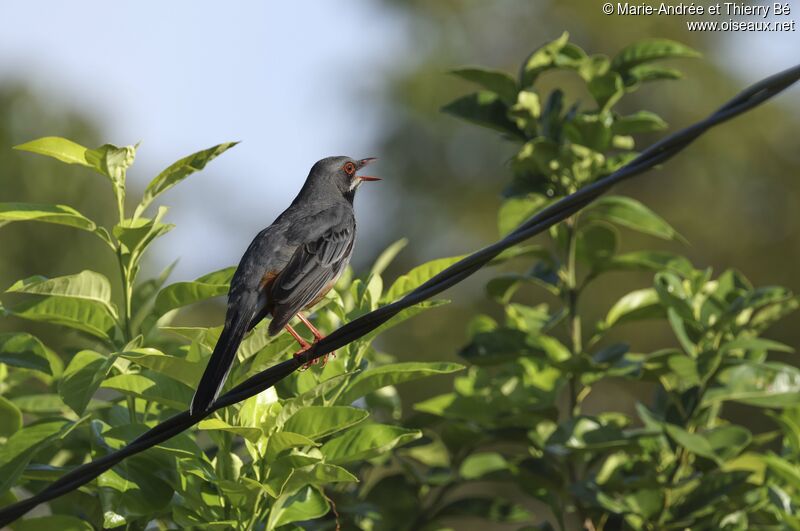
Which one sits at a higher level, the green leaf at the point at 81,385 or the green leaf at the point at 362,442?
the green leaf at the point at 81,385

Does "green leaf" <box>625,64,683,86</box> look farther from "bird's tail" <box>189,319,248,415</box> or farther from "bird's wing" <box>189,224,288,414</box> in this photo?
"bird's tail" <box>189,319,248,415</box>

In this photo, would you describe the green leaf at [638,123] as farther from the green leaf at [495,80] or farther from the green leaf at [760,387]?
the green leaf at [760,387]

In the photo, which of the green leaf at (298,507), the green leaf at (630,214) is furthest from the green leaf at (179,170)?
the green leaf at (630,214)

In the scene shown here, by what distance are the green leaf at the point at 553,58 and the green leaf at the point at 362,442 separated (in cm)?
173

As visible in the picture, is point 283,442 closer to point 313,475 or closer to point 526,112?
point 313,475

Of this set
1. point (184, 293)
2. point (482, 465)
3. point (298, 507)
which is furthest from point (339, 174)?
point (298, 507)

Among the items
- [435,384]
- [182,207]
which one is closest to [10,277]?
[182,207]

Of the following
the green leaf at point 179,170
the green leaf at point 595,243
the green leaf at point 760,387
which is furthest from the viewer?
the green leaf at point 595,243

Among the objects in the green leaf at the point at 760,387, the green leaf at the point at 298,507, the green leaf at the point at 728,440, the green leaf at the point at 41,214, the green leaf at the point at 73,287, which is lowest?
the green leaf at the point at 728,440

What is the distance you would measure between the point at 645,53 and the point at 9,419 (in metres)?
2.77

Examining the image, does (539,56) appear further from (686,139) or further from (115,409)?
(115,409)

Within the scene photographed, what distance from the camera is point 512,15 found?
117ft

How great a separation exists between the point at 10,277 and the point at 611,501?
1318cm

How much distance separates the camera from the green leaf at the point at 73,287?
3.19m
